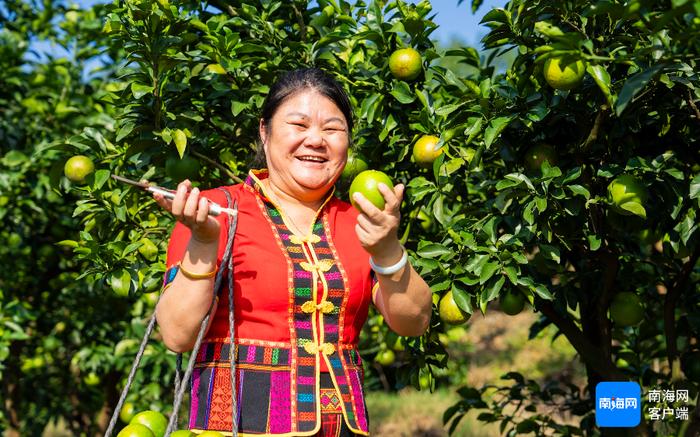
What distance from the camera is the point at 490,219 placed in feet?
7.82

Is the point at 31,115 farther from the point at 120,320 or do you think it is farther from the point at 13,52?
the point at 120,320

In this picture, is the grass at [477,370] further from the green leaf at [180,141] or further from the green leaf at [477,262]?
the green leaf at [180,141]

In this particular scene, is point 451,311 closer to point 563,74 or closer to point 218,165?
point 563,74

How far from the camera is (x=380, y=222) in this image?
1613 mm

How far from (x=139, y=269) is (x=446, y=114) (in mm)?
1170

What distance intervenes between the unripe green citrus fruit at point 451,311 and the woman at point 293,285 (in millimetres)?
397

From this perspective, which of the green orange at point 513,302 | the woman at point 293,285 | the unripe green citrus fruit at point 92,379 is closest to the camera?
the woman at point 293,285

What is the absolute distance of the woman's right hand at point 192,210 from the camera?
156 cm

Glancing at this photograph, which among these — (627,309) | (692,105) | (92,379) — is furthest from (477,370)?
(692,105)

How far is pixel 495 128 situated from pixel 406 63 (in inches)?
19.2

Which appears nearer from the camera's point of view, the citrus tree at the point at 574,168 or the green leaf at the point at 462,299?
the citrus tree at the point at 574,168

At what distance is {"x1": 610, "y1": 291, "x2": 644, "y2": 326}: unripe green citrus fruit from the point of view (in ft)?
8.88

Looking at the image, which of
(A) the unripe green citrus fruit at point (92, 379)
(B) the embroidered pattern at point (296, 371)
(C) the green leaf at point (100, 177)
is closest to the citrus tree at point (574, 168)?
(B) the embroidered pattern at point (296, 371)

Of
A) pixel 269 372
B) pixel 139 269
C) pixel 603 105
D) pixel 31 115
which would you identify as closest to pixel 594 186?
pixel 603 105
